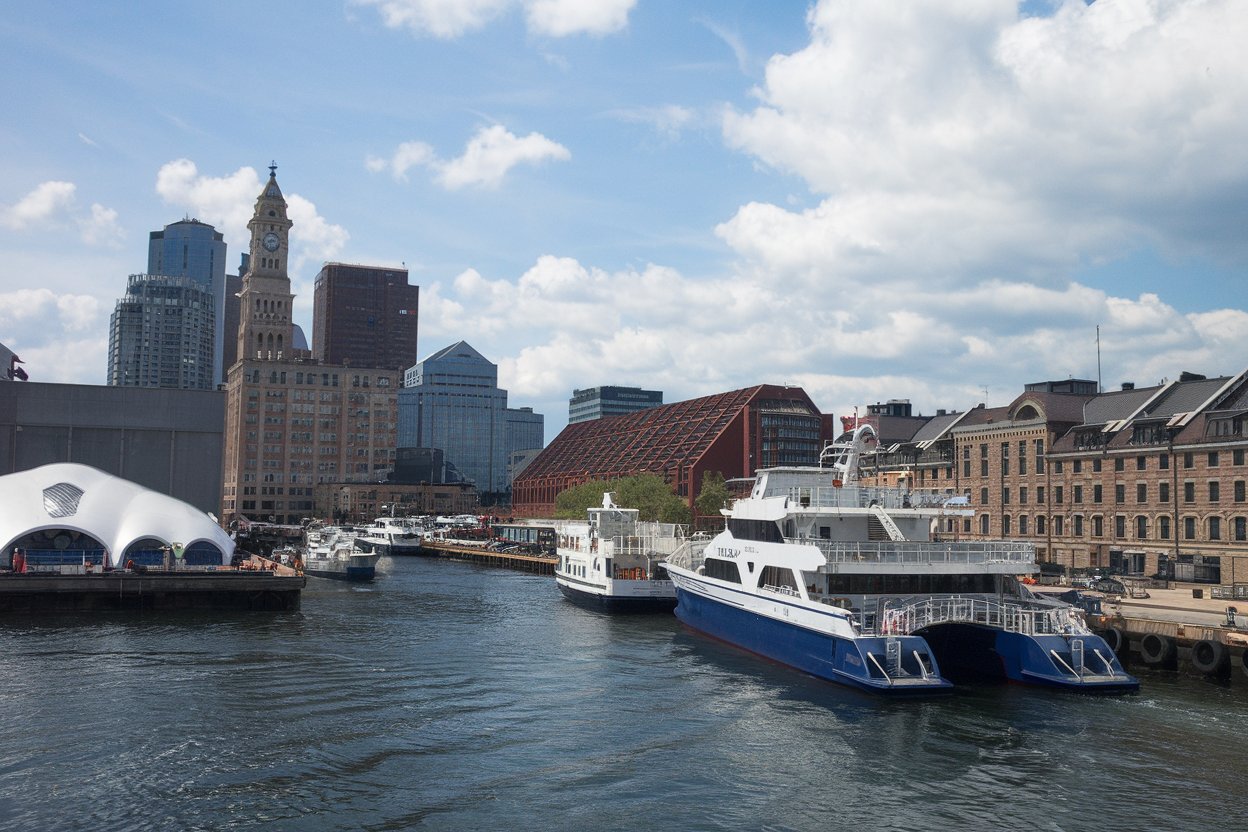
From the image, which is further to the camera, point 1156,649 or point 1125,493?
point 1125,493

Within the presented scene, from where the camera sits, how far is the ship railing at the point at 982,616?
1483 inches

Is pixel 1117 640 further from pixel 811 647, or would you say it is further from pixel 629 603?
pixel 629 603

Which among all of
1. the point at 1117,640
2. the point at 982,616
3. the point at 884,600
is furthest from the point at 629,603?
the point at 1117,640

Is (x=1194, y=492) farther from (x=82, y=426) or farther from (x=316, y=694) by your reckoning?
(x=82, y=426)

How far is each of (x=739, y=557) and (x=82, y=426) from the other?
306ft

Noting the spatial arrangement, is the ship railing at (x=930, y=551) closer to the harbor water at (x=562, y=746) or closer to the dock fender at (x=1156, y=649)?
the harbor water at (x=562, y=746)

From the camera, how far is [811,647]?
39969 mm

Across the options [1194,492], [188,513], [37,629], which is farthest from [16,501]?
[1194,492]

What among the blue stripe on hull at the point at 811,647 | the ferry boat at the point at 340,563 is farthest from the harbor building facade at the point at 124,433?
the blue stripe on hull at the point at 811,647

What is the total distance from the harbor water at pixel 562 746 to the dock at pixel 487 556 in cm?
6155

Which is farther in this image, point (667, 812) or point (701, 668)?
point (701, 668)

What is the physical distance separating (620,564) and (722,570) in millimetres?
15433

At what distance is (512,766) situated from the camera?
2822cm

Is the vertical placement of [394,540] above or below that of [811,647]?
below
